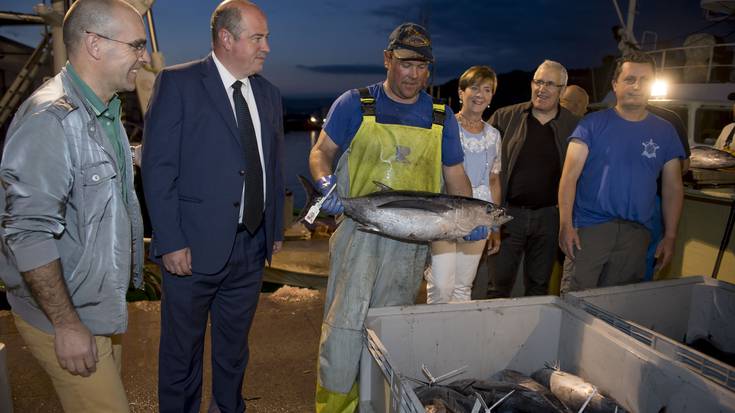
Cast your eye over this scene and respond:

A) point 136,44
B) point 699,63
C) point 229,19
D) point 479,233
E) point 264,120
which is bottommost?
point 479,233

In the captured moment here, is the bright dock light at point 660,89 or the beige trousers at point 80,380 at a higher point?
the bright dock light at point 660,89

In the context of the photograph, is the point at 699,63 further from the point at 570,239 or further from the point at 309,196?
the point at 309,196

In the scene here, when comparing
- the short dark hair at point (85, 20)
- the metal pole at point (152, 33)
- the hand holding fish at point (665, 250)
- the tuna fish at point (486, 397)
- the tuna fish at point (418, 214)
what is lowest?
→ the tuna fish at point (486, 397)

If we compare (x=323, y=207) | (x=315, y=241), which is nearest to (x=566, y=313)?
(x=323, y=207)

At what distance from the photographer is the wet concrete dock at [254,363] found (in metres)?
3.29

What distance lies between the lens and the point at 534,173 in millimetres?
4340

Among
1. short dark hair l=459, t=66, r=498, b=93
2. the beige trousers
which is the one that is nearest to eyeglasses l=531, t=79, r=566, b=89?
short dark hair l=459, t=66, r=498, b=93

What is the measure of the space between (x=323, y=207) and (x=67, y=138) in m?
1.31

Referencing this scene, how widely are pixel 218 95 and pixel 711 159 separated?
4.57 meters

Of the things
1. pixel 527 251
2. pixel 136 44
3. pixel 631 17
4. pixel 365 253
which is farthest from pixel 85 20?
pixel 631 17

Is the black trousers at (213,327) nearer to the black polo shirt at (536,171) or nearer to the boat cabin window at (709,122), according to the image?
the black polo shirt at (536,171)

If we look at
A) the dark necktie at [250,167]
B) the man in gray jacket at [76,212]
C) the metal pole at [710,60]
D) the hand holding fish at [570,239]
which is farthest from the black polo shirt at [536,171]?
the metal pole at [710,60]

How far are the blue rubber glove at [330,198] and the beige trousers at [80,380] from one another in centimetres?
122

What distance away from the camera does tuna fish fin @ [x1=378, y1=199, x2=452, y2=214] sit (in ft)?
8.73
